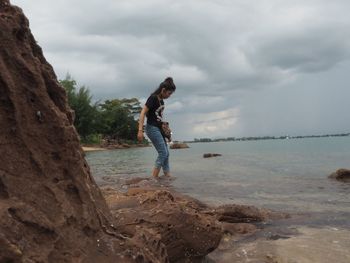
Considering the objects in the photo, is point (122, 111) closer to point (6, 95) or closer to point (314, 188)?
point (314, 188)

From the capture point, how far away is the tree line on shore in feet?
192

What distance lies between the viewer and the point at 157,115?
9.03m

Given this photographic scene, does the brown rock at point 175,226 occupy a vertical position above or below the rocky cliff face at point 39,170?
below

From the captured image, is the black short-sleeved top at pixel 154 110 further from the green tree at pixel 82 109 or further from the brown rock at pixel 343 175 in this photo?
the green tree at pixel 82 109

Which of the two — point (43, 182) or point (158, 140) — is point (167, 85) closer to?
point (158, 140)

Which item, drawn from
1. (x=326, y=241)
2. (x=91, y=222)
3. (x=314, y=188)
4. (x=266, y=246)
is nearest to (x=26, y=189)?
(x=91, y=222)

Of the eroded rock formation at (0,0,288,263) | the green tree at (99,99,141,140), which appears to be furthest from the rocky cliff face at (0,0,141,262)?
the green tree at (99,99,141,140)

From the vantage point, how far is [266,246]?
14.7 feet

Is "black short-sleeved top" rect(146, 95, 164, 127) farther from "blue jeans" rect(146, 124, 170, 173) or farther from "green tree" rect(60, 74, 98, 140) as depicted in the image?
"green tree" rect(60, 74, 98, 140)

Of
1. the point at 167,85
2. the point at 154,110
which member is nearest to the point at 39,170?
the point at 167,85

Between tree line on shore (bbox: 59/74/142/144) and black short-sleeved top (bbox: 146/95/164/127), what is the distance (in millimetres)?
44257

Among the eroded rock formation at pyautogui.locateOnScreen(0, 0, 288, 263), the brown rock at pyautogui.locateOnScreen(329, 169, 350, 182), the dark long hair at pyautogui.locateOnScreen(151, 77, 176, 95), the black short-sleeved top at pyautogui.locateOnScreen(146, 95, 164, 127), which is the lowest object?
the brown rock at pyautogui.locateOnScreen(329, 169, 350, 182)

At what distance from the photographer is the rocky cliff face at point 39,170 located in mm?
2416

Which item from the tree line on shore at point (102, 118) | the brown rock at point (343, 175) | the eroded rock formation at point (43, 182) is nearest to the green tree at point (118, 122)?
the tree line on shore at point (102, 118)
